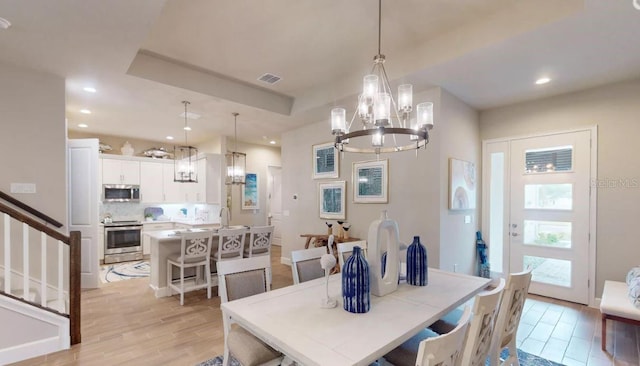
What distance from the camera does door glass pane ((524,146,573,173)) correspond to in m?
4.13

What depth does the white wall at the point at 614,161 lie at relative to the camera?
3.63m

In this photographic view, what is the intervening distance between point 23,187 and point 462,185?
545 cm

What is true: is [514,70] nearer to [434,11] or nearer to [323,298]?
[434,11]

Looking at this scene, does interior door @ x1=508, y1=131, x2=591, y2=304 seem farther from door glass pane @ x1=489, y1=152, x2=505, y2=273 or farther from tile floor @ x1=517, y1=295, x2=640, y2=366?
tile floor @ x1=517, y1=295, x2=640, y2=366

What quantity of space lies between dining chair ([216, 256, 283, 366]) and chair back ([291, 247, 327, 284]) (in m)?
0.26

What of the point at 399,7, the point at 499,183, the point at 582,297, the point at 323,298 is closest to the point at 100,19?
the point at 399,7

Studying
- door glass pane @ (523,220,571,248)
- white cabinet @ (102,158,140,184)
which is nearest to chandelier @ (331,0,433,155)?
door glass pane @ (523,220,571,248)

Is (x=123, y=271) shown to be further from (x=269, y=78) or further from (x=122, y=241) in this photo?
(x=269, y=78)

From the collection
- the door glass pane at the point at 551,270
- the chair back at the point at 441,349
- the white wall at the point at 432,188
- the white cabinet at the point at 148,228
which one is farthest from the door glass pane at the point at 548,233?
the white cabinet at the point at 148,228

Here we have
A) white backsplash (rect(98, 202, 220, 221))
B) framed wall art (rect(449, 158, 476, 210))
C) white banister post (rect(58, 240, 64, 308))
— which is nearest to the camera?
white banister post (rect(58, 240, 64, 308))

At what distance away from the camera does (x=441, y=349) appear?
106 centimetres

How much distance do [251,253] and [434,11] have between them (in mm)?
3752

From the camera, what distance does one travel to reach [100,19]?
7.92ft

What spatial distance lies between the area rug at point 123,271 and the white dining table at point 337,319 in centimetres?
446
